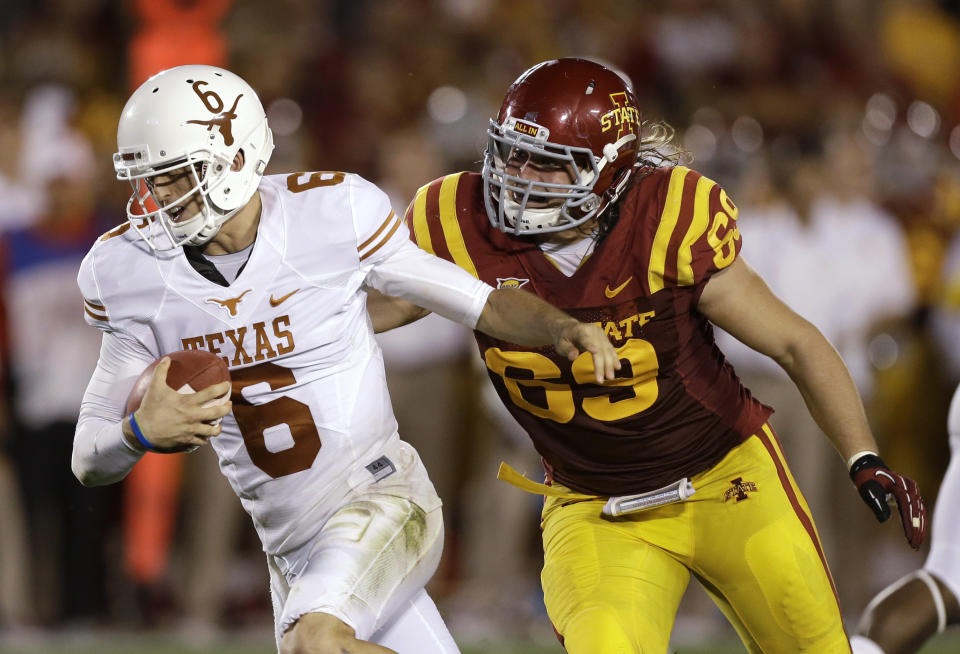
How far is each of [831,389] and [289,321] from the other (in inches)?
52.0

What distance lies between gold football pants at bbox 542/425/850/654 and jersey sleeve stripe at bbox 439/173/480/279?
0.70 meters

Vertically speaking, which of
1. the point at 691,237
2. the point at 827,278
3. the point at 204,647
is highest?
the point at 691,237

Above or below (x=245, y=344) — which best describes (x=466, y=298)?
above

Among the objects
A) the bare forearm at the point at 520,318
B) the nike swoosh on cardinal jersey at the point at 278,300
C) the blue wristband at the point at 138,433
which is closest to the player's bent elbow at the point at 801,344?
the bare forearm at the point at 520,318

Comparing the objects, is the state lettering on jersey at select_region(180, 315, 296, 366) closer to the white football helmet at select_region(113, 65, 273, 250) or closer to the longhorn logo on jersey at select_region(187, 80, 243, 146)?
the white football helmet at select_region(113, 65, 273, 250)

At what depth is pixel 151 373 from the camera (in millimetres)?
2965

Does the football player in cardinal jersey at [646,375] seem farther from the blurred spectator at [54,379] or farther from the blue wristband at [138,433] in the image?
the blurred spectator at [54,379]

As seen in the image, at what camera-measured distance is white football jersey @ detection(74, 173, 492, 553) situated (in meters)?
3.10

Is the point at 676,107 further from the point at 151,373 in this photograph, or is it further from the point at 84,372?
the point at 151,373

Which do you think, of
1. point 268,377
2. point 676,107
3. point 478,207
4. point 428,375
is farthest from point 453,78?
point 268,377

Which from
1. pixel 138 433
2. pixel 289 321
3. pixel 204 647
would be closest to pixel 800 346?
pixel 289 321

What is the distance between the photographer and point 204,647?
5668 mm

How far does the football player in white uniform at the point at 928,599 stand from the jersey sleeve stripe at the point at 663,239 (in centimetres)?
119

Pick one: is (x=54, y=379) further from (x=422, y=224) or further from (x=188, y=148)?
(x=188, y=148)
